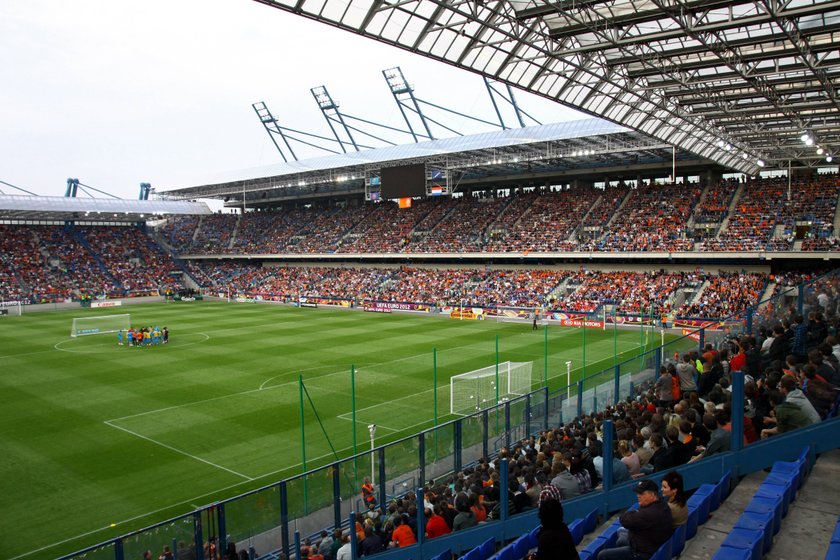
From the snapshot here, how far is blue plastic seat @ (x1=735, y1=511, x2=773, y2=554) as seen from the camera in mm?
5121

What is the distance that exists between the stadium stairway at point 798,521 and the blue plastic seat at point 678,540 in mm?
150

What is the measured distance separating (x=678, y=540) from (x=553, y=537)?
60.5 inches

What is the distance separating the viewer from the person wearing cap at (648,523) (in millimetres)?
4961

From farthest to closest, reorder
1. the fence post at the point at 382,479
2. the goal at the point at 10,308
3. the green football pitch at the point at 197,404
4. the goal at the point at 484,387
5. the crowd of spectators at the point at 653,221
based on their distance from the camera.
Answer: the goal at the point at 10,308, the crowd of spectators at the point at 653,221, the goal at the point at 484,387, the green football pitch at the point at 197,404, the fence post at the point at 382,479

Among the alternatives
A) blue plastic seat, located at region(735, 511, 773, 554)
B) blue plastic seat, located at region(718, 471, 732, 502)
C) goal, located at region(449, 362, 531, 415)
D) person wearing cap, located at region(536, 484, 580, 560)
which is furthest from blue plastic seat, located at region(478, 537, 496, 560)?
goal, located at region(449, 362, 531, 415)

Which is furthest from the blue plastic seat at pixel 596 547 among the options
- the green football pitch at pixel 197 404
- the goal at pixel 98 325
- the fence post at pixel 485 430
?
the goal at pixel 98 325

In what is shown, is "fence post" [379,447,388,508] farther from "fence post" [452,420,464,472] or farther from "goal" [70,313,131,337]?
"goal" [70,313,131,337]

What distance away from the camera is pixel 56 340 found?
122 ft

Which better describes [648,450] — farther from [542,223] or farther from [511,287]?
[542,223]

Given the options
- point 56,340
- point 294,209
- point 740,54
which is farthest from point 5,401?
point 294,209

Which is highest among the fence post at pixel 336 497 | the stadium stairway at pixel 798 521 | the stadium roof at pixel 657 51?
the stadium roof at pixel 657 51

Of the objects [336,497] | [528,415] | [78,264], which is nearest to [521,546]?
[336,497]

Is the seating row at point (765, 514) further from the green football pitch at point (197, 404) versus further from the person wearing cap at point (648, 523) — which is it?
the green football pitch at point (197, 404)

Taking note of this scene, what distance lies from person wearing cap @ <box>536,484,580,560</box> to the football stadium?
0.9 inches
